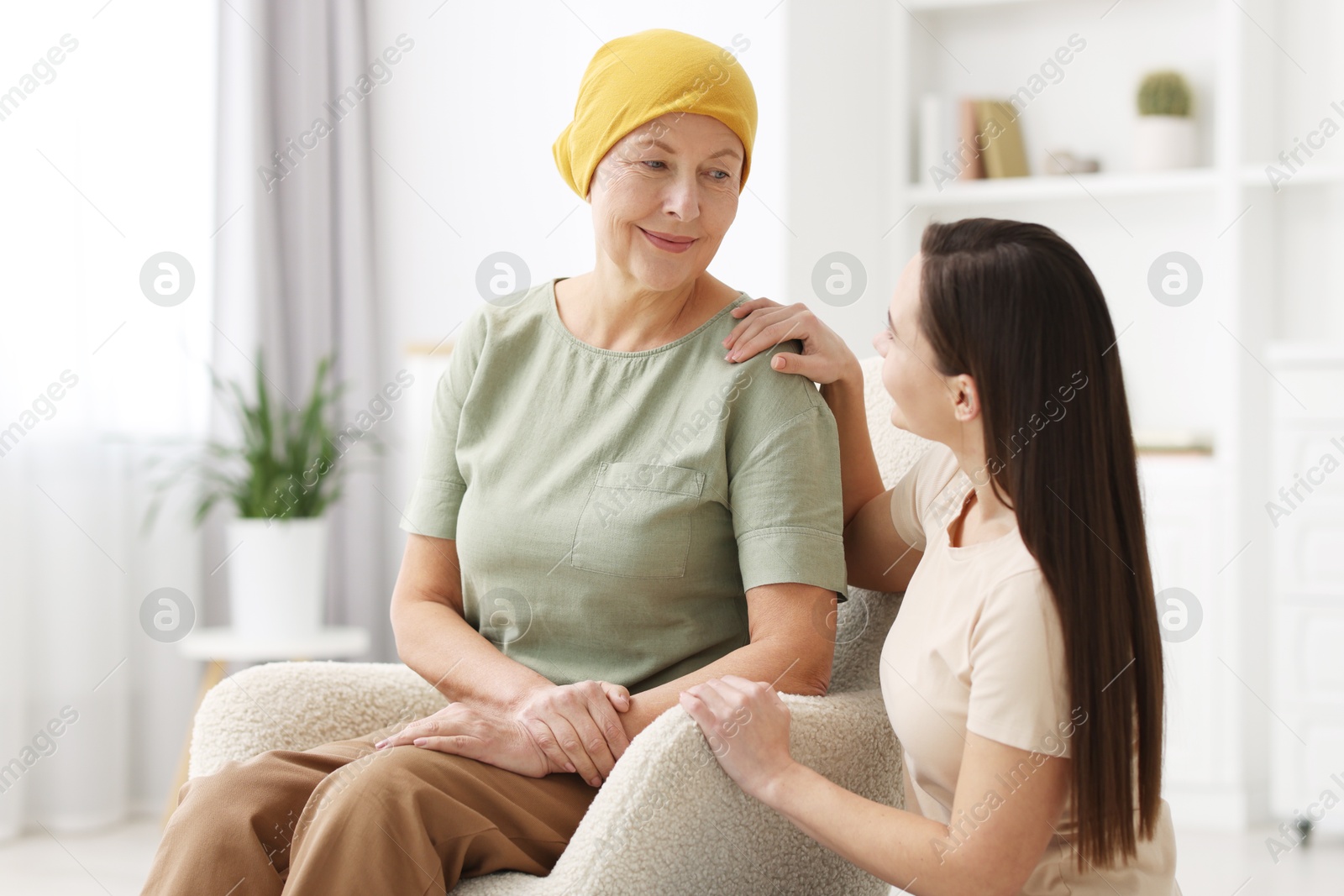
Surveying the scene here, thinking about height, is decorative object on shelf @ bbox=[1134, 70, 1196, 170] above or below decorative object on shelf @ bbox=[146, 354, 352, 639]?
above

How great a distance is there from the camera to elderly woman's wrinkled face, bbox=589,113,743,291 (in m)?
1.35

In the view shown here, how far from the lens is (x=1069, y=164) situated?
135 inches

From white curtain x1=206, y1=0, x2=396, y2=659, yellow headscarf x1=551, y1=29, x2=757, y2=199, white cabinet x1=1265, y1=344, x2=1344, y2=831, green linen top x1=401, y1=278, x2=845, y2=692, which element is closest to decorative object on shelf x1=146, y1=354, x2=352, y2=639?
white curtain x1=206, y1=0, x2=396, y2=659

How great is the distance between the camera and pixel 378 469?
370 centimetres

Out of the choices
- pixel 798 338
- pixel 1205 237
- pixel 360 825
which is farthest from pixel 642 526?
pixel 1205 237

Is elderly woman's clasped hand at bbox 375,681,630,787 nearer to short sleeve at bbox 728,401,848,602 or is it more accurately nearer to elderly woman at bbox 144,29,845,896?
elderly woman at bbox 144,29,845,896

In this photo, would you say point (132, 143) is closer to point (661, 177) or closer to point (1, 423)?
point (1, 423)

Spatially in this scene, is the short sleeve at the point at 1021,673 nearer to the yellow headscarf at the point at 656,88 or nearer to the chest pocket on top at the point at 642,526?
the chest pocket on top at the point at 642,526

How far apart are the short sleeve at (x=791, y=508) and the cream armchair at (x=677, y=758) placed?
0.44ft

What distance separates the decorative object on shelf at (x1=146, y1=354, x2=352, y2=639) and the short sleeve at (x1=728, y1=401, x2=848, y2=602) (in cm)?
179

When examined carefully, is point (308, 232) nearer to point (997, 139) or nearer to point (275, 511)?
point (275, 511)

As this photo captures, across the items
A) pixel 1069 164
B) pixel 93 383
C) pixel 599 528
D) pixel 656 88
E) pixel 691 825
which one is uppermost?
pixel 1069 164

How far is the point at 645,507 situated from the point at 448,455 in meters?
0.30

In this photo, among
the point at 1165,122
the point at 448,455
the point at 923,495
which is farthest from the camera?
the point at 1165,122
